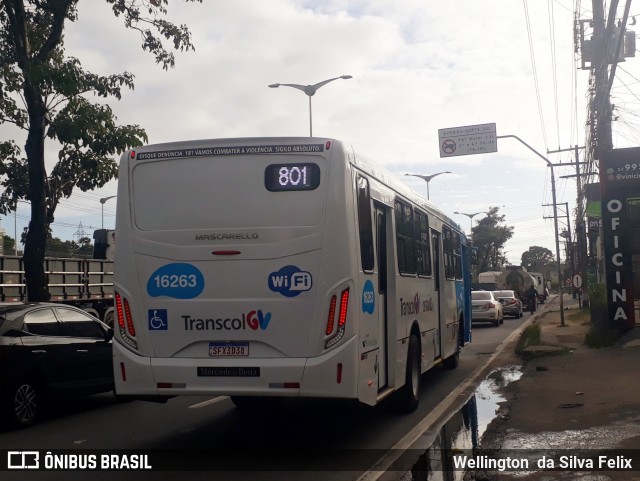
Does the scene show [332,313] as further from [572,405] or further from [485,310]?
[485,310]

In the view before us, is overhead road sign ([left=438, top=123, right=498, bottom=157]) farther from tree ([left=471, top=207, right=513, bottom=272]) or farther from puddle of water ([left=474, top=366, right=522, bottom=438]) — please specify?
tree ([left=471, top=207, right=513, bottom=272])

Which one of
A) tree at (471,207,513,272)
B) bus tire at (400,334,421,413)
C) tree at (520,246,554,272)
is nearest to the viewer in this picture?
bus tire at (400,334,421,413)

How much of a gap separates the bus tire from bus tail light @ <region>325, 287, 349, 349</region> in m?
2.95

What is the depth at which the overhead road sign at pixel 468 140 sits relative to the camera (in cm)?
2934

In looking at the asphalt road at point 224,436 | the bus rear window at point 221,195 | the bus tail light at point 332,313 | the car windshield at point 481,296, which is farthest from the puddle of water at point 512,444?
the car windshield at point 481,296

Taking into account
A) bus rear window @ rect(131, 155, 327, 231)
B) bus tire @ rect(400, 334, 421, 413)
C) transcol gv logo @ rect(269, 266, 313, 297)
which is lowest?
bus tire @ rect(400, 334, 421, 413)

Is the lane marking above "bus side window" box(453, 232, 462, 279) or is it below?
below

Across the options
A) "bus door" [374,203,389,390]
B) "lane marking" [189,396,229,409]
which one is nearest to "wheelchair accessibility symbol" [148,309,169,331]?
"bus door" [374,203,389,390]

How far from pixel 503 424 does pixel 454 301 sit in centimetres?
604

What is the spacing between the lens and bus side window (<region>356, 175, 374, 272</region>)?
319 inches

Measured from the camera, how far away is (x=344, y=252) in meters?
7.62

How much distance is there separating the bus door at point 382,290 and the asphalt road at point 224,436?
0.52 m

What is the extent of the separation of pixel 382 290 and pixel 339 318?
5.32 ft

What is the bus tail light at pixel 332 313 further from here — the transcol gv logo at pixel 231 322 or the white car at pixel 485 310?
the white car at pixel 485 310
